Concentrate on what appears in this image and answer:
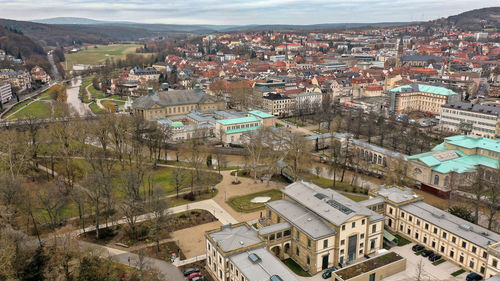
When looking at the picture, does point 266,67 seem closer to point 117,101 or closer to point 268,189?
point 117,101

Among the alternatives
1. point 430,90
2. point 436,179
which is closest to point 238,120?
point 436,179

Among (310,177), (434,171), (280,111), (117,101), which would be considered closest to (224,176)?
(310,177)

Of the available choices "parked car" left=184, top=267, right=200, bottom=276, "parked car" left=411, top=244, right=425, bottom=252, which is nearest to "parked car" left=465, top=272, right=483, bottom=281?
"parked car" left=411, top=244, right=425, bottom=252

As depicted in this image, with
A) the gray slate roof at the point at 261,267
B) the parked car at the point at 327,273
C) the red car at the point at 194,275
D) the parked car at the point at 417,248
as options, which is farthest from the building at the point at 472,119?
the red car at the point at 194,275

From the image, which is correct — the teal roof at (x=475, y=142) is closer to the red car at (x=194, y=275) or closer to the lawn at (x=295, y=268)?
the lawn at (x=295, y=268)

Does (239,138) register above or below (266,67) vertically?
below

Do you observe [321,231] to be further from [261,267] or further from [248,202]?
[248,202]
